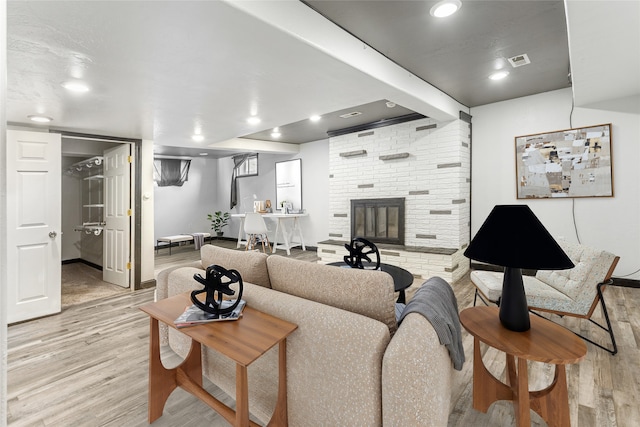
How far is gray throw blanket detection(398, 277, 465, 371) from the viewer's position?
1.28 meters

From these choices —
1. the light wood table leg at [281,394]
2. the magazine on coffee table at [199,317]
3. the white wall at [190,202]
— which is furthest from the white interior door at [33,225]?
the white wall at [190,202]

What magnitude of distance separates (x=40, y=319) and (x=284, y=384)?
319 cm

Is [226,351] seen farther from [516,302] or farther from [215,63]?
[215,63]

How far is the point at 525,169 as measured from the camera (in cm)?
402

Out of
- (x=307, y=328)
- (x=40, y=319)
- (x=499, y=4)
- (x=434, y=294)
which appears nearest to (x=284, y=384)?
(x=307, y=328)

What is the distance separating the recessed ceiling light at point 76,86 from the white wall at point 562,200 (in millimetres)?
4632

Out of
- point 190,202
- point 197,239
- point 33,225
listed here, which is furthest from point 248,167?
point 33,225

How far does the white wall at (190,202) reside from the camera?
300 inches

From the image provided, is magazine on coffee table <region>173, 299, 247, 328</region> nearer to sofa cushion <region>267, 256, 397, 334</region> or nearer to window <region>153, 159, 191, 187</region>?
sofa cushion <region>267, 256, 397, 334</region>

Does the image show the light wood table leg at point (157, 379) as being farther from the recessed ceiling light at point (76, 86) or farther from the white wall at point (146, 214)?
the white wall at point (146, 214)

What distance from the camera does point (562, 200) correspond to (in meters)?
3.83

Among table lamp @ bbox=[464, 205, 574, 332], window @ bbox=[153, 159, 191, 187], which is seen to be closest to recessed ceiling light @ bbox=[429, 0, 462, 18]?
table lamp @ bbox=[464, 205, 574, 332]

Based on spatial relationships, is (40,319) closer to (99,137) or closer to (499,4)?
(99,137)

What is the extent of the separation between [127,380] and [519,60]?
4278mm
